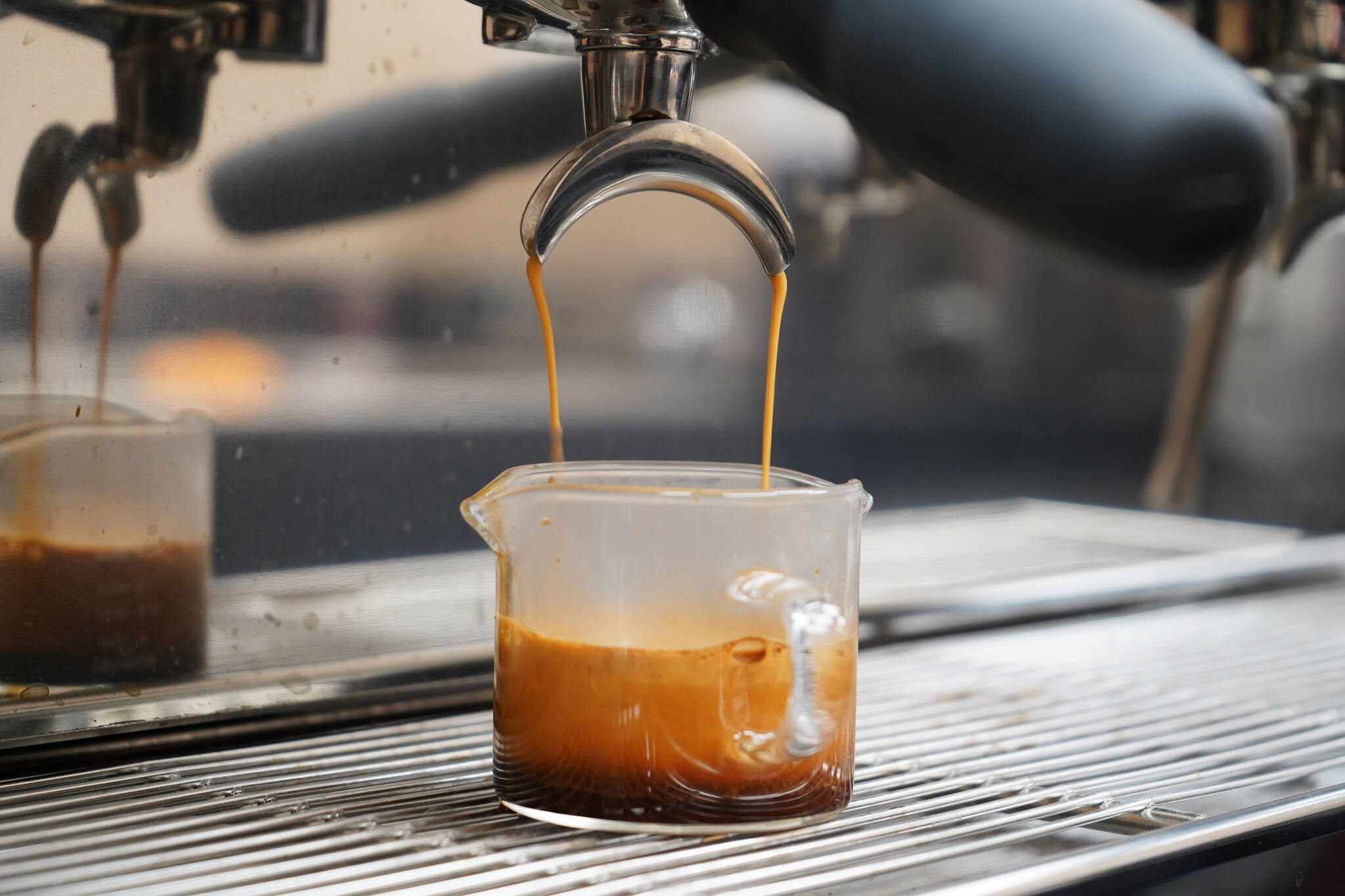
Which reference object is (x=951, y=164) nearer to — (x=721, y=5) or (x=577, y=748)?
(x=721, y=5)

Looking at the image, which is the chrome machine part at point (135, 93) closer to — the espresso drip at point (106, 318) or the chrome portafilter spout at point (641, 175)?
the espresso drip at point (106, 318)

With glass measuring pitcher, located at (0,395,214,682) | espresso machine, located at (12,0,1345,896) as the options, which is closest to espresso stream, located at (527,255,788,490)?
espresso machine, located at (12,0,1345,896)

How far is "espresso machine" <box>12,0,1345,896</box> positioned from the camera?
28 cm

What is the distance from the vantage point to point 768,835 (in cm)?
36

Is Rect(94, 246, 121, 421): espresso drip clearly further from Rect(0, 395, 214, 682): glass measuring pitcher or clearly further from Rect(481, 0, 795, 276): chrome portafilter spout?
Rect(481, 0, 795, 276): chrome portafilter spout

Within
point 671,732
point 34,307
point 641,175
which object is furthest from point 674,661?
point 34,307

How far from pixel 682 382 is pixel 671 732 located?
0.27 meters

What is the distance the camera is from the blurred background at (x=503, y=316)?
0.45 meters

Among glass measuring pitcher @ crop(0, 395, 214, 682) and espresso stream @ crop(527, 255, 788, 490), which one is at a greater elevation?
espresso stream @ crop(527, 255, 788, 490)

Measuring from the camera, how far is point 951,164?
28 centimetres

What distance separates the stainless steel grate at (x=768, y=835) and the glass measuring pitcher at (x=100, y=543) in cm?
4

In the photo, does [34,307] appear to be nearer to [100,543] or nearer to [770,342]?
[100,543]

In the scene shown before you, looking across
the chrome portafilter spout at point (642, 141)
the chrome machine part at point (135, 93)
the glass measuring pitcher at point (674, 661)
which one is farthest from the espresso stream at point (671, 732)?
the chrome machine part at point (135, 93)

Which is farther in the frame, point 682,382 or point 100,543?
point 682,382
